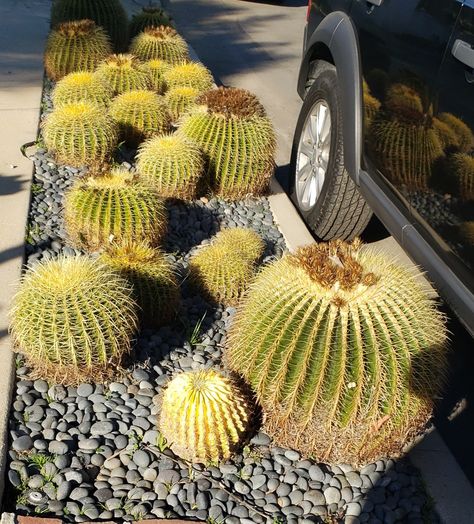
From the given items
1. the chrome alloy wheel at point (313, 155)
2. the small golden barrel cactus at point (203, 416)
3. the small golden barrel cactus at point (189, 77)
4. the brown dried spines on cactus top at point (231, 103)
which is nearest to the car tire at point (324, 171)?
the chrome alloy wheel at point (313, 155)

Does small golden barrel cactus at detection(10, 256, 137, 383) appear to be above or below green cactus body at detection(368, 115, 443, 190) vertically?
below

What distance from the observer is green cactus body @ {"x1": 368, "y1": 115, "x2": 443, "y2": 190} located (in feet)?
11.0

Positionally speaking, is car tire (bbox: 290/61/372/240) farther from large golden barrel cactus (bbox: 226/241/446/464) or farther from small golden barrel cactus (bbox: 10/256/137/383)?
small golden barrel cactus (bbox: 10/256/137/383)

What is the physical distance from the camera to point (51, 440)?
118 inches

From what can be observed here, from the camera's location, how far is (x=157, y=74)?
662cm

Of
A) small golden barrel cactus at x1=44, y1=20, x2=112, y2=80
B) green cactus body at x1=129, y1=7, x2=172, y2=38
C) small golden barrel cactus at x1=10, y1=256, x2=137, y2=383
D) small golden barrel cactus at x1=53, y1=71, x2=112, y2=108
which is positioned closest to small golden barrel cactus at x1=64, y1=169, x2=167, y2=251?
small golden barrel cactus at x1=10, y1=256, x2=137, y2=383

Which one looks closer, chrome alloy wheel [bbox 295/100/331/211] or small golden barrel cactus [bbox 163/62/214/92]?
chrome alloy wheel [bbox 295/100/331/211]

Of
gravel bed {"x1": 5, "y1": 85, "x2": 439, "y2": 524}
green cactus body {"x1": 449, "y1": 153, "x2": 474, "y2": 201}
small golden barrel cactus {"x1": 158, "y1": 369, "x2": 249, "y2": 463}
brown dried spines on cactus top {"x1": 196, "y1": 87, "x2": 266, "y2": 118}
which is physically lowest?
gravel bed {"x1": 5, "y1": 85, "x2": 439, "y2": 524}

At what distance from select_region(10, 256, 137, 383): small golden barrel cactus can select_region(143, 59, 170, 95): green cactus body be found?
3645 mm

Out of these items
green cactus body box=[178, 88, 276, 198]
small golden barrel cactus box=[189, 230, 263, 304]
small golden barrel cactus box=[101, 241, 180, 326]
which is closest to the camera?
small golden barrel cactus box=[101, 241, 180, 326]

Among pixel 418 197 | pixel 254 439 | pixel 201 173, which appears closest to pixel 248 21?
pixel 201 173

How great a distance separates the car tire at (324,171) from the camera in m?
4.53

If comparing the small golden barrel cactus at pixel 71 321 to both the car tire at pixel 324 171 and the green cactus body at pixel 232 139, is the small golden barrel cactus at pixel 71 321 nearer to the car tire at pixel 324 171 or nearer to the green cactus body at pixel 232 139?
the car tire at pixel 324 171

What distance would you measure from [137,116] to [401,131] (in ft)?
8.65
